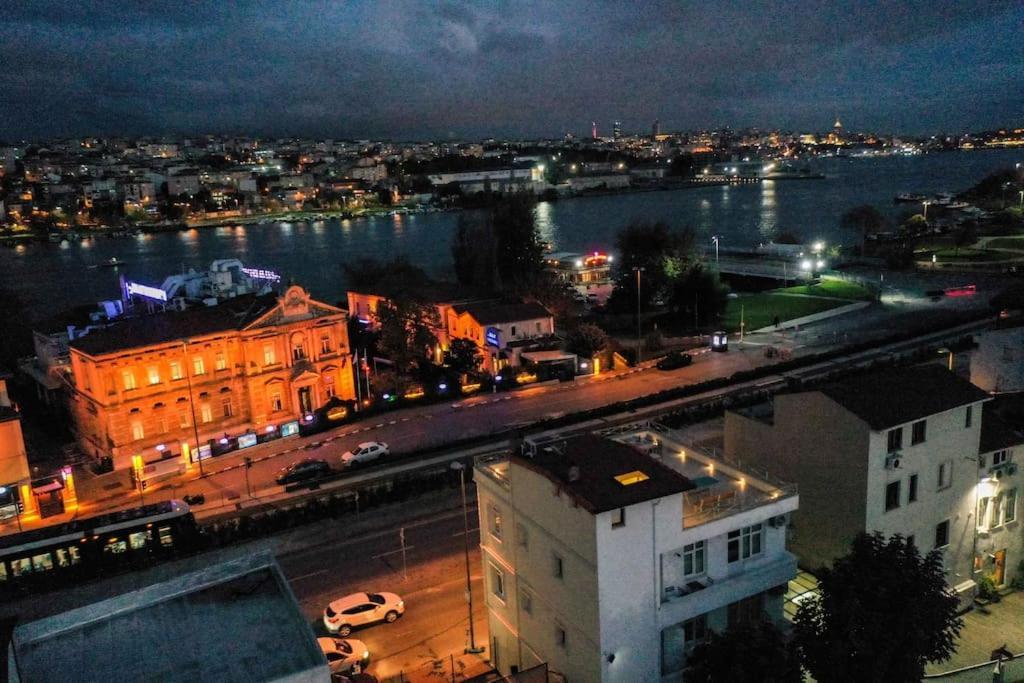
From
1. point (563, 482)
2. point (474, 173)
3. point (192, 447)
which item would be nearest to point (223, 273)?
point (192, 447)

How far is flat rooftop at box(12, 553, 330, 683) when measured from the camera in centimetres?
642

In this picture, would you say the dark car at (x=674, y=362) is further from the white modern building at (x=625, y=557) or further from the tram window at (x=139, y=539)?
the tram window at (x=139, y=539)

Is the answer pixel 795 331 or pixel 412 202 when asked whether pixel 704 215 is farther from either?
pixel 795 331

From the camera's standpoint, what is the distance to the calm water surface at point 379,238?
221 feet

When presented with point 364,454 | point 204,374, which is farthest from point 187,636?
point 204,374

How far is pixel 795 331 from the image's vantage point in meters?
32.4

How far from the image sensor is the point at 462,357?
28.0 metres

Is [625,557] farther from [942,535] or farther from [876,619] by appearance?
[942,535]

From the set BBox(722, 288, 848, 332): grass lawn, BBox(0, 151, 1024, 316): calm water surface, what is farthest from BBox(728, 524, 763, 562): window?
BBox(0, 151, 1024, 316): calm water surface

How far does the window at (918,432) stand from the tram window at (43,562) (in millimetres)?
14583

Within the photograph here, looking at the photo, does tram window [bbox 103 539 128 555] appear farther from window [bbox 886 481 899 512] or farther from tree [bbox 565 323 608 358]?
tree [bbox 565 323 608 358]

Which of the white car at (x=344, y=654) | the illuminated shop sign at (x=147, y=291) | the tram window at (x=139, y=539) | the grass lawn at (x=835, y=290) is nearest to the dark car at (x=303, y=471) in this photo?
the tram window at (x=139, y=539)

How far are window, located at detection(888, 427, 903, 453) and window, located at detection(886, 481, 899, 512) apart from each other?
1.60 ft

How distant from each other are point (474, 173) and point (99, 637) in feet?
479
